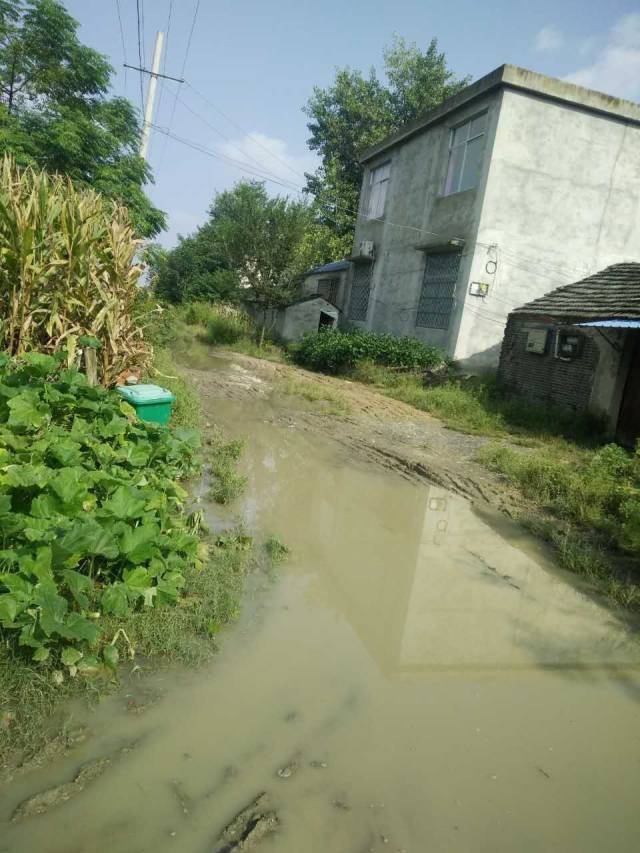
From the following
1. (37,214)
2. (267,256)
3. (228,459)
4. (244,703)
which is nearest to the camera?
(244,703)

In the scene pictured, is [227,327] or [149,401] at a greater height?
[227,327]

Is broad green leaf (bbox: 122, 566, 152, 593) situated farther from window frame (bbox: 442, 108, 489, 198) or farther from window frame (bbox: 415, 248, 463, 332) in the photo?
window frame (bbox: 442, 108, 489, 198)

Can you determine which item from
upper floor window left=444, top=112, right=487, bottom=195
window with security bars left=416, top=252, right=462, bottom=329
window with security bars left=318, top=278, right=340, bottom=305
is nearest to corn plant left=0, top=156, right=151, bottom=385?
window with security bars left=416, top=252, right=462, bottom=329

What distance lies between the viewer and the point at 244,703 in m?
2.78

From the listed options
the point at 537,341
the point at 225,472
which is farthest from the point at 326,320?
the point at 225,472

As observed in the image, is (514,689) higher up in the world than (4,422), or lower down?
lower down

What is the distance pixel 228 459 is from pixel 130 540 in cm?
347

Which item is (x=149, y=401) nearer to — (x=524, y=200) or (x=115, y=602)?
(x=115, y=602)

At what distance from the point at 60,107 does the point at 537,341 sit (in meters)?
11.5

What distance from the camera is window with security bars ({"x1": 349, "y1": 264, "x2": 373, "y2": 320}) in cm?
1941

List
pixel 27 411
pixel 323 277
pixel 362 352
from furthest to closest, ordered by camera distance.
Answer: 1. pixel 323 277
2. pixel 362 352
3. pixel 27 411

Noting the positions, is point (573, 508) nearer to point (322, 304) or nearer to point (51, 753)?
point (51, 753)

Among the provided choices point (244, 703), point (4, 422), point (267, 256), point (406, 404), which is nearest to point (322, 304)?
point (267, 256)

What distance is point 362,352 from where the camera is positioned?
49.0 ft
